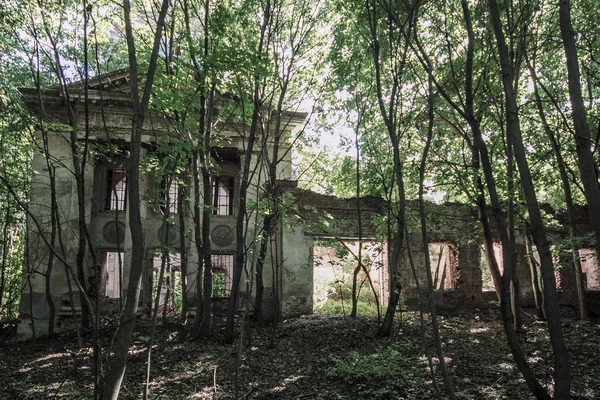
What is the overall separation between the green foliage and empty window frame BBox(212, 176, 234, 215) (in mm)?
10528

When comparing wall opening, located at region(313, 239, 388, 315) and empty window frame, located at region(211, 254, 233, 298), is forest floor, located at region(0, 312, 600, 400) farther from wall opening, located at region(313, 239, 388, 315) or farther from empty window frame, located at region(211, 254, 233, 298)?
empty window frame, located at region(211, 254, 233, 298)

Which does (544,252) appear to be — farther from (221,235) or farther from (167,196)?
(221,235)

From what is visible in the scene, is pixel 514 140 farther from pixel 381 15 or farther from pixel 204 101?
pixel 204 101

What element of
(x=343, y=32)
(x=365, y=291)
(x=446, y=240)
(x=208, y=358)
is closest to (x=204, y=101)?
(x=343, y=32)

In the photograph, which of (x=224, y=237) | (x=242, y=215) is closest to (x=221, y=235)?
(x=224, y=237)

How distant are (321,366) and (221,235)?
31.5 ft

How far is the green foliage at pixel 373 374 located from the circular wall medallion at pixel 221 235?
9.48 m

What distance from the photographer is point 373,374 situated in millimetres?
6887

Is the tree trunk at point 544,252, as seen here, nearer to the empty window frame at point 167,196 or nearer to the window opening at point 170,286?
the empty window frame at point 167,196

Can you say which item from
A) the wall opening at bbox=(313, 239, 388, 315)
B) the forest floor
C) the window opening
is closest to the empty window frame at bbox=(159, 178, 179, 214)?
the window opening

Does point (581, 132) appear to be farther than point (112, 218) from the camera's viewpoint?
No

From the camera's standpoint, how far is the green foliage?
635 centimetres

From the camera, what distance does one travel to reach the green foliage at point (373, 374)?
6.35 meters

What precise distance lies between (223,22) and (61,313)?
473 inches
